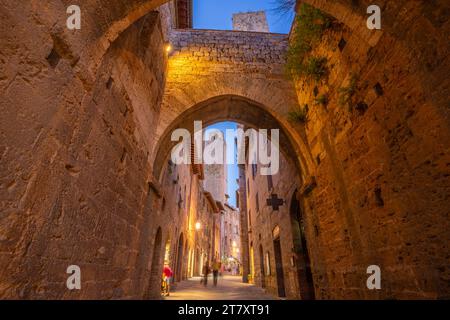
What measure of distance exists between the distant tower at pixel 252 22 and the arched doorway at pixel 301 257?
1127 cm

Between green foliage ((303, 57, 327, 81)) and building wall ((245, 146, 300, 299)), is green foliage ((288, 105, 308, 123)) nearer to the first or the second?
green foliage ((303, 57, 327, 81))

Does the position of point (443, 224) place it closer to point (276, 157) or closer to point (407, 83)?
point (407, 83)

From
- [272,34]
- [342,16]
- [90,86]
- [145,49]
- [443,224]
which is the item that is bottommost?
[443,224]

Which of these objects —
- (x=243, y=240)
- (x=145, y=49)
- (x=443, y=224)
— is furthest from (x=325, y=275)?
(x=243, y=240)

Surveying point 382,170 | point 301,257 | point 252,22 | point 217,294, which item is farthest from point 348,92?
point 252,22

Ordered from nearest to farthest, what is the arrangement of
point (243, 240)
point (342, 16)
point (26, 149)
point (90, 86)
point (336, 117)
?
point (26, 149) → point (90, 86) → point (342, 16) → point (336, 117) → point (243, 240)

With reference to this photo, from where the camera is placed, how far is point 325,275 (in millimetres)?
4344

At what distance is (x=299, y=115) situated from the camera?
5336 mm

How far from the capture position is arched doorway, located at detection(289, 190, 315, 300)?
5.92 meters

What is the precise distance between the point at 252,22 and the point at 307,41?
10354mm

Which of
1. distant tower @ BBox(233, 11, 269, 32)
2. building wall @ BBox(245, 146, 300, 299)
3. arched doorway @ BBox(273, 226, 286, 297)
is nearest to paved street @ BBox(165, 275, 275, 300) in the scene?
arched doorway @ BBox(273, 226, 286, 297)

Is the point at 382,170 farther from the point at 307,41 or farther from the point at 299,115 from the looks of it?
the point at 307,41

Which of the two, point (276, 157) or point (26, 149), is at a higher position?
point (276, 157)
